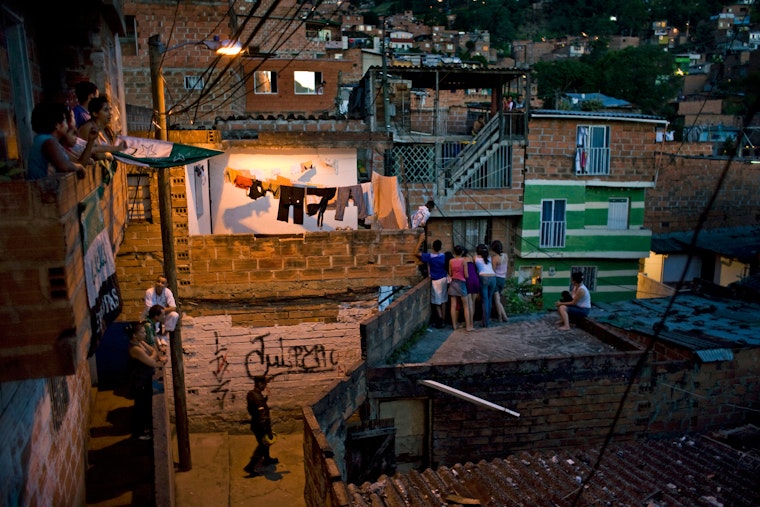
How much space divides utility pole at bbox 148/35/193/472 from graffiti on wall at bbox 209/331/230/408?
1.29 meters

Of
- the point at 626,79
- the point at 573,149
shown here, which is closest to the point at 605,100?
the point at 626,79

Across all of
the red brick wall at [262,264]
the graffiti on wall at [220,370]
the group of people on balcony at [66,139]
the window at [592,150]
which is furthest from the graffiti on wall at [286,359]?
the window at [592,150]

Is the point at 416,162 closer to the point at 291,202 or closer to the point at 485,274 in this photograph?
the point at 291,202

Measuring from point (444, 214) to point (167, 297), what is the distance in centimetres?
1280

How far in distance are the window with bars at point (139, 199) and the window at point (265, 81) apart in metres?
15.5

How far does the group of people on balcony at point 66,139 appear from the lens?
4133 mm

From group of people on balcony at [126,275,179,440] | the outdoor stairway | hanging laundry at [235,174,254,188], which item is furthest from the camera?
the outdoor stairway

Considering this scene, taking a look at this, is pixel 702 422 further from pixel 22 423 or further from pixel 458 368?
pixel 22 423

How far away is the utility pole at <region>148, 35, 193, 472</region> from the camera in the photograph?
8.79m

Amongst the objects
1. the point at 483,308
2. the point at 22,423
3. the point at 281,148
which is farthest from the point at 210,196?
the point at 22,423

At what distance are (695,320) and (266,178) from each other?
10081 millimetres

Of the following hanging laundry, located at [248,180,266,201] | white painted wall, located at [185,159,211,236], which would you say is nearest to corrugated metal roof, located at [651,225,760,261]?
hanging laundry, located at [248,180,266,201]

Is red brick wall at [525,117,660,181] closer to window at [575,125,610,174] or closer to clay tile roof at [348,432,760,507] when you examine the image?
window at [575,125,610,174]

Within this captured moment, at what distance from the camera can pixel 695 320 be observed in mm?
13758
